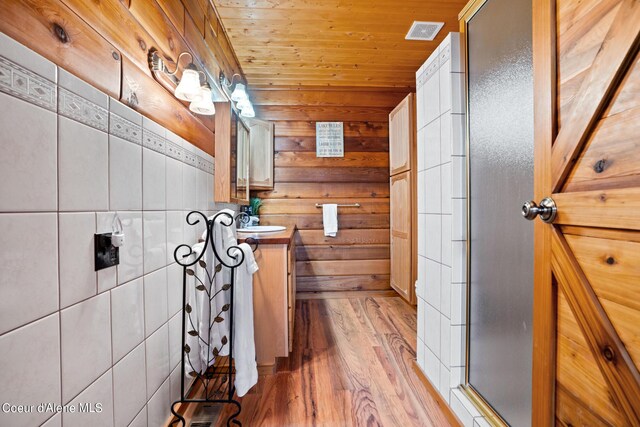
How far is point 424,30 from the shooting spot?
2.08 m

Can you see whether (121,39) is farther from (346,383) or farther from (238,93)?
(346,383)

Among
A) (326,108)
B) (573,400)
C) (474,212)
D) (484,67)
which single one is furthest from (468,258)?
(326,108)

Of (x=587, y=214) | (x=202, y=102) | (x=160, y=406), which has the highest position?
(x=202, y=102)

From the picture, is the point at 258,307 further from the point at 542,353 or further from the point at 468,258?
the point at 542,353

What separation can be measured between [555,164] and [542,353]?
1.79ft

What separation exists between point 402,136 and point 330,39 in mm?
1072

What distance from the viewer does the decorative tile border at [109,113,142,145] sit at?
2.68ft

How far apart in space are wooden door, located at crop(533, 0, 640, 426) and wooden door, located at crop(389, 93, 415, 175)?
1.63m

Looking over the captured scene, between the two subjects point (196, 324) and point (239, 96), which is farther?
point (239, 96)

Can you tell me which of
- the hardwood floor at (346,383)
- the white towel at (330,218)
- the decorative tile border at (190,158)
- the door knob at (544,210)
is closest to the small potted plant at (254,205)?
the white towel at (330,218)

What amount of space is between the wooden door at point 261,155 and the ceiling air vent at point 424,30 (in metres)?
1.55

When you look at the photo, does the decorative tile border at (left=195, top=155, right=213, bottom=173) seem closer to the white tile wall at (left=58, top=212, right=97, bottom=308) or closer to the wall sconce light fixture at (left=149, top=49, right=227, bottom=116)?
the wall sconce light fixture at (left=149, top=49, right=227, bottom=116)

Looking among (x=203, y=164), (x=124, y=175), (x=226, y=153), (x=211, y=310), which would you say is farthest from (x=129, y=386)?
(x=226, y=153)

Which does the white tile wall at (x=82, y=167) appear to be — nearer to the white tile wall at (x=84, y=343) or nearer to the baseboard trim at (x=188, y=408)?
the white tile wall at (x=84, y=343)
